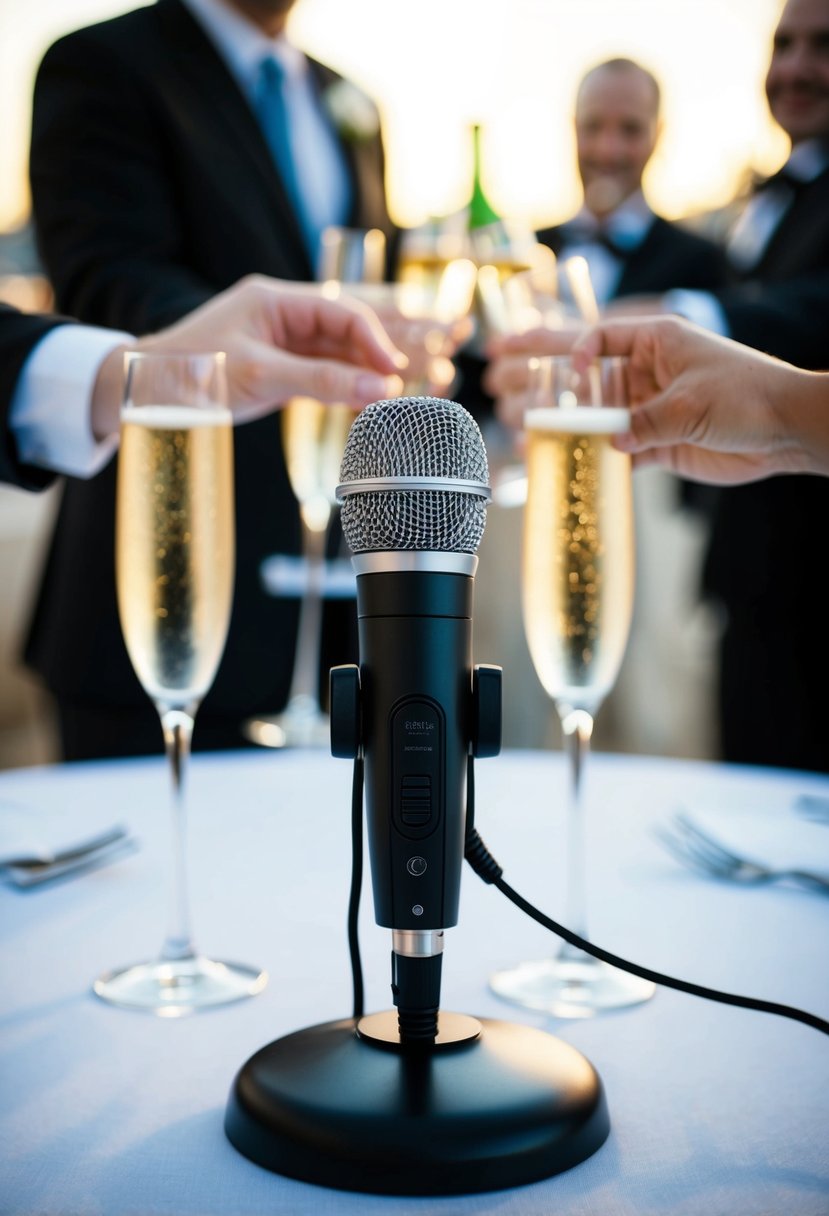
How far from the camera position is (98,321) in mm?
2160

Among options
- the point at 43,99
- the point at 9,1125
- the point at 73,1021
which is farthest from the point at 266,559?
the point at 9,1125

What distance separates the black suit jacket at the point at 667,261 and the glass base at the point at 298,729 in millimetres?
2156

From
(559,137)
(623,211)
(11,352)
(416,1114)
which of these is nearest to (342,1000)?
(416,1114)

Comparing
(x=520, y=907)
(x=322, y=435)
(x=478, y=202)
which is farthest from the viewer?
(x=478, y=202)

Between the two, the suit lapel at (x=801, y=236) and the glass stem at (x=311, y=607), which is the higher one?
the suit lapel at (x=801, y=236)

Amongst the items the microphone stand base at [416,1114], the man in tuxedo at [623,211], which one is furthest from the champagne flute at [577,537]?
the man in tuxedo at [623,211]

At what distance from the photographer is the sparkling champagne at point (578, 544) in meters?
0.97

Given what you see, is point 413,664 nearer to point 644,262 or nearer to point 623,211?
point 644,262

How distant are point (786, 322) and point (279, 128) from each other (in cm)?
114

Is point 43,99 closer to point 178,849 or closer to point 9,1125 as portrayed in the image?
point 178,849

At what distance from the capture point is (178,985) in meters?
0.86

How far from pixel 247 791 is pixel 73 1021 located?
2.21 feet

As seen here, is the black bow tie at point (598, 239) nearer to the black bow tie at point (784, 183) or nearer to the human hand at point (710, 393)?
the black bow tie at point (784, 183)

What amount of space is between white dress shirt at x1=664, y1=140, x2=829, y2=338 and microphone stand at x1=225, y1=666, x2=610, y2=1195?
6.12 ft
